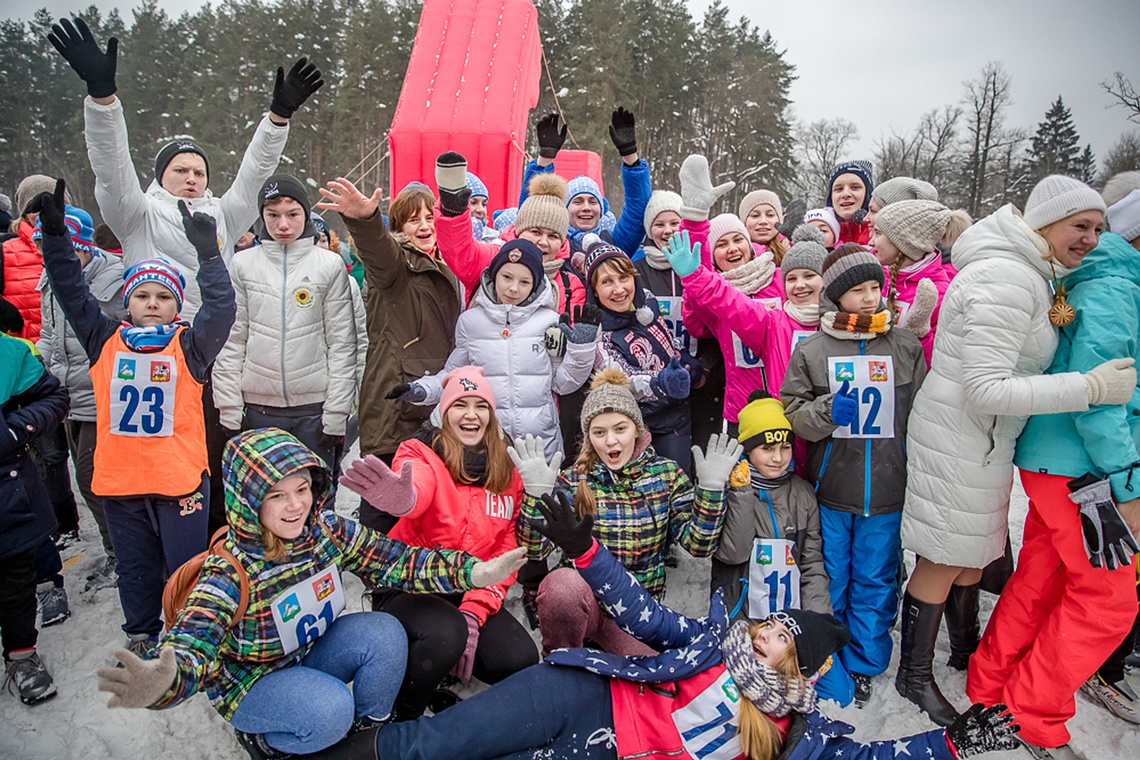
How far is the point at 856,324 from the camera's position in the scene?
8.87 ft

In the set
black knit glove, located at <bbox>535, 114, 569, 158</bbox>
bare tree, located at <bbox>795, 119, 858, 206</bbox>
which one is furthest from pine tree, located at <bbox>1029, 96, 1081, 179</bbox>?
black knit glove, located at <bbox>535, 114, 569, 158</bbox>

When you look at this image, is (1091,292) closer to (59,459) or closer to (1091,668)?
(1091,668)

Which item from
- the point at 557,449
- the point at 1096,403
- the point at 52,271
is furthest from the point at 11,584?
the point at 1096,403

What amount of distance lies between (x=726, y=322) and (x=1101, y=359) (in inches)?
59.5

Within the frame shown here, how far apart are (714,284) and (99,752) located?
3.23m

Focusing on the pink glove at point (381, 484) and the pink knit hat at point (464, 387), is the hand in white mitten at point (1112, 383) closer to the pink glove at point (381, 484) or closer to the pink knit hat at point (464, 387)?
the pink knit hat at point (464, 387)

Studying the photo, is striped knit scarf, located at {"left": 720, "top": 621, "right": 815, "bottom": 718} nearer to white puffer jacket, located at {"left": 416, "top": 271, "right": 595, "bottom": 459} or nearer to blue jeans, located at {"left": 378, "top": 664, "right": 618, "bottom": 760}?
blue jeans, located at {"left": 378, "top": 664, "right": 618, "bottom": 760}

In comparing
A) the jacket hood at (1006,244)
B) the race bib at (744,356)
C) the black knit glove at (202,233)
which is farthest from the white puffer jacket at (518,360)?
the jacket hood at (1006,244)

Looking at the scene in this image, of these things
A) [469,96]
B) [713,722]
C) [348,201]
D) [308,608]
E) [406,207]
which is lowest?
[713,722]

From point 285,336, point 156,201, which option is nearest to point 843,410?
point 285,336

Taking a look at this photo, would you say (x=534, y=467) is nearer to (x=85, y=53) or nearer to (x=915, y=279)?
(x=915, y=279)

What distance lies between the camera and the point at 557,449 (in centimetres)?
325

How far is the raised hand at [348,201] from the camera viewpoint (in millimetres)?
2855

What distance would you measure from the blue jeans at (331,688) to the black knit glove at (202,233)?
1659 millimetres
